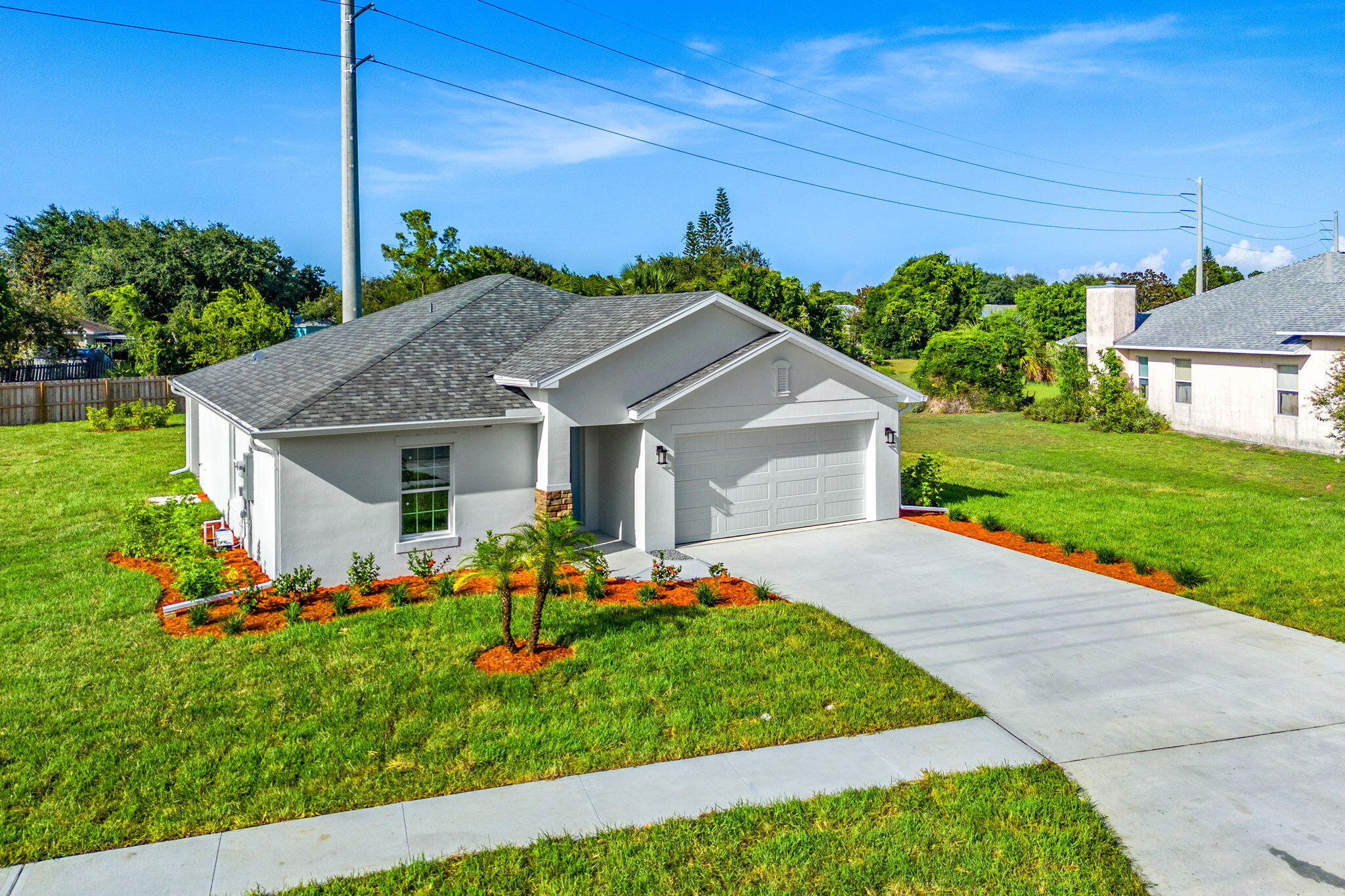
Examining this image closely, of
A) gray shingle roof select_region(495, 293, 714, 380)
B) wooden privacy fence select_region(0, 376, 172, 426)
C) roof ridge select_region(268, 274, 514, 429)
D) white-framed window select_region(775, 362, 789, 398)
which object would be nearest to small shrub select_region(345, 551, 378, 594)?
roof ridge select_region(268, 274, 514, 429)

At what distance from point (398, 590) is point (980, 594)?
8.12 m

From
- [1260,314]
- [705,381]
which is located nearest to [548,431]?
[705,381]

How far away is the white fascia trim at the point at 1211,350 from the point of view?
2750cm

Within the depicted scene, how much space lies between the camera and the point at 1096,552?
15070 mm

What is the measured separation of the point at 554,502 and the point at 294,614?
4533 millimetres

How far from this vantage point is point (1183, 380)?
108 feet

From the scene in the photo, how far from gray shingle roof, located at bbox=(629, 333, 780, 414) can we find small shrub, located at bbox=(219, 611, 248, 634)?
6643 mm

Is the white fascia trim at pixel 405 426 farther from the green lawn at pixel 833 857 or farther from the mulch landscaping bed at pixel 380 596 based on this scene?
the green lawn at pixel 833 857

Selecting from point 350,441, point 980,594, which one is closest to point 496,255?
point 350,441

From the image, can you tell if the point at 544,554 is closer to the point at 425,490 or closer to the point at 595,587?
the point at 595,587

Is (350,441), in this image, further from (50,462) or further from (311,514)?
(50,462)

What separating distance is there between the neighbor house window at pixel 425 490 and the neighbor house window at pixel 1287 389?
26.4 m

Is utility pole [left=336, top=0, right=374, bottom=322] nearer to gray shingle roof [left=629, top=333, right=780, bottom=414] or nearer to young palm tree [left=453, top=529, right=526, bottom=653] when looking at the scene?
gray shingle roof [left=629, top=333, right=780, bottom=414]

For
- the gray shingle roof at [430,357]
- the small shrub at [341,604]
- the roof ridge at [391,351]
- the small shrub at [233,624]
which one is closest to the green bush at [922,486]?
the gray shingle roof at [430,357]
